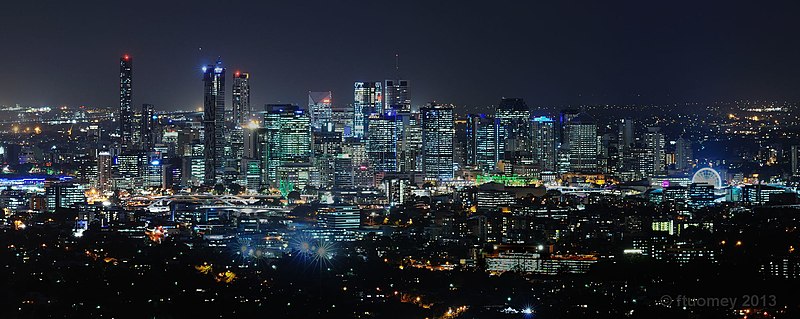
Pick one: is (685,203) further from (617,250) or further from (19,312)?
(19,312)

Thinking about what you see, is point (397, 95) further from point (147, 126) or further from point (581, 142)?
point (147, 126)

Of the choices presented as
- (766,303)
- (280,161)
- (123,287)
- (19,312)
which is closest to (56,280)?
(123,287)

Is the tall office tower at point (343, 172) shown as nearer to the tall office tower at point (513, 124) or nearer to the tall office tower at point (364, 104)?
the tall office tower at point (364, 104)

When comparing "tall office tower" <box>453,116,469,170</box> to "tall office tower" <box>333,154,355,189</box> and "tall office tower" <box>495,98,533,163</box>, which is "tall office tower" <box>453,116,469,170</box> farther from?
"tall office tower" <box>333,154,355,189</box>

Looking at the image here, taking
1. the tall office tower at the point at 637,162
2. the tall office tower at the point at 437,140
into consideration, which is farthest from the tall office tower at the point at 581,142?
the tall office tower at the point at 437,140

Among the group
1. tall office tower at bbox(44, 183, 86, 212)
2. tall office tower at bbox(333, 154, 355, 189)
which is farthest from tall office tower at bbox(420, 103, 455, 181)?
tall office tower at bbox(44, 183, 86, 212)

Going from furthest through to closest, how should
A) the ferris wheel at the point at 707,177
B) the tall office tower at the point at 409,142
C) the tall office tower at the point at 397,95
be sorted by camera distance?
the tall office tower at the point at 397,95
the tall office tower at the point at 409,142
the ferris wheel at the point at 707,177
